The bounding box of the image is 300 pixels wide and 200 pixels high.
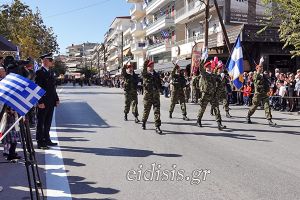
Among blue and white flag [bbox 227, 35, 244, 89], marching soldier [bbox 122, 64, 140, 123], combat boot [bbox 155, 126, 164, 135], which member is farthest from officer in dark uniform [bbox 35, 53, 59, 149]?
blue and white flag [bbox 227, 35, 244, 89]

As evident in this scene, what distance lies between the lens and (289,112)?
57.7 feet

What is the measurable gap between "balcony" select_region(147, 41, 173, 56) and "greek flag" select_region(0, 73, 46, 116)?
1685 inches

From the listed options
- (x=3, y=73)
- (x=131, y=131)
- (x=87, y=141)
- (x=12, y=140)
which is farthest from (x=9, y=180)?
(x=131, y=131)

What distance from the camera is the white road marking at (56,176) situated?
18.5 feet

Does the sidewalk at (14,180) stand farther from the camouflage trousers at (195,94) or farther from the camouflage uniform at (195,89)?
the camouflage trousers at (195,94)

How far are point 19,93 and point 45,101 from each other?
466 cm

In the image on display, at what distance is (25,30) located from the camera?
4566 centimetres

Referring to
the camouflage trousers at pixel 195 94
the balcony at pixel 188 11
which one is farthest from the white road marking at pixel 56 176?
the balcony at pixel 188 11

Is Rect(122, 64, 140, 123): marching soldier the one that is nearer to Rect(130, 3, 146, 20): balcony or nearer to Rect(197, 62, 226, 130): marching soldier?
Rect(197, 62, 226, 130): marching soldier

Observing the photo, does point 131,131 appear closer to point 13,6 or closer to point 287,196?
point 287,196

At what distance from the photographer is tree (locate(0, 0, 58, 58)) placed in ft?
123

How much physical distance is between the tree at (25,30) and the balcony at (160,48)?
13.0 meters

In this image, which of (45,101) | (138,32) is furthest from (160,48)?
(45,101)

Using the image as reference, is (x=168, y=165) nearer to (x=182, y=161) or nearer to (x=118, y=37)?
(x=182, y=161)
